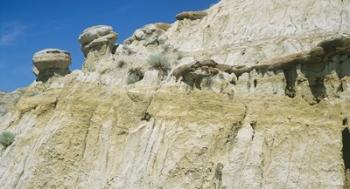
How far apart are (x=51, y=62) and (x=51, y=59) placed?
6.3 inches

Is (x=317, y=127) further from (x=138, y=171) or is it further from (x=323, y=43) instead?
(x=138, y=171)

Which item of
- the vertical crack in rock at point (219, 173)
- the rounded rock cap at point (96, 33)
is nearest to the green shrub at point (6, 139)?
the rounded rock cap at point (96, 33)

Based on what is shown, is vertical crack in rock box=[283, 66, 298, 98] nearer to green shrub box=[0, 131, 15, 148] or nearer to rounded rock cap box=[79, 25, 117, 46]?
rounded rock cap box=[79, 25, 117, 46]

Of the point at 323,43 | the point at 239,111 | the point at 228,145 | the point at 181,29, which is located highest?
the point at 181,29

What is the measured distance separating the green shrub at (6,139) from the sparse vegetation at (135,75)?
233 inches

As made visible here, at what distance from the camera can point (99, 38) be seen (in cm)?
2534

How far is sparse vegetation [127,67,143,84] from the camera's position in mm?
22453

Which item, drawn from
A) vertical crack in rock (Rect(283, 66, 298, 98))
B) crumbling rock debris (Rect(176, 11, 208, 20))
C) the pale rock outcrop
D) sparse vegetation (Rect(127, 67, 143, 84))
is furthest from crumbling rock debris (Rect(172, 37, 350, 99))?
crumbling rock debris (Rect(176, 11, 208, 20))

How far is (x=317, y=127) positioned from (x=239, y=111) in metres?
3.09

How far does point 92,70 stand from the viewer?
942 inches

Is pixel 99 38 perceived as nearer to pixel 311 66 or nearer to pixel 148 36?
pixel 148 36

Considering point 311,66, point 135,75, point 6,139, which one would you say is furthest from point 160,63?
point 6,139

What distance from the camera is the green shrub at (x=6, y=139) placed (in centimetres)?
2157

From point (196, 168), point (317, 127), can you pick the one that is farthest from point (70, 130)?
point (317, 127)
